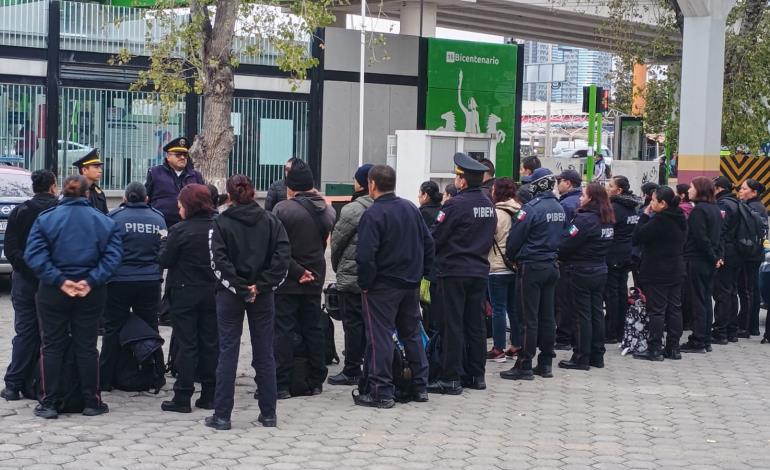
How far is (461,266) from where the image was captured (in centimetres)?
992

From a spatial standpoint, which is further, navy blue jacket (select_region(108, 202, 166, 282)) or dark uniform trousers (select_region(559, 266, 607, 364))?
dark uniform trousers (select_region(559, 266, 607, 364))

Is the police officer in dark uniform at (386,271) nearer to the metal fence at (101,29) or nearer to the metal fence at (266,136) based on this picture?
the metal fence at (101,29)

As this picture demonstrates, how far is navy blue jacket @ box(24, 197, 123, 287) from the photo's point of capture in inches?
330

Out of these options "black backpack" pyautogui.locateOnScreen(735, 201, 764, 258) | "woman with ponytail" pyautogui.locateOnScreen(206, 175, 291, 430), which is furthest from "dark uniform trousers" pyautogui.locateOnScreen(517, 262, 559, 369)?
"black backpack" pyautogui.locateOnScreen(735, 201, 764, 258)

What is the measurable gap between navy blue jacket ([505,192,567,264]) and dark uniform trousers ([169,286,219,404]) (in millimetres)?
3074

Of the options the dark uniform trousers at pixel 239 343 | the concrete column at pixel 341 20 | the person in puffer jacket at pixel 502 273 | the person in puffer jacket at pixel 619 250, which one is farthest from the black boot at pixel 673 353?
the concrete column at pixel 341 20

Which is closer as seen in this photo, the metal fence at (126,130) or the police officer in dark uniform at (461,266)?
the police officer in dark uniform at (461,266)

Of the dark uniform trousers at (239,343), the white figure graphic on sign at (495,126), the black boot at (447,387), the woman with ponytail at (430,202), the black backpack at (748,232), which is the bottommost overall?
the black boot at (447,387)

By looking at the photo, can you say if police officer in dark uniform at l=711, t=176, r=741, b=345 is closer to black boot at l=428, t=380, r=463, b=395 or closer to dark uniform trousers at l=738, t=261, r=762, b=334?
dark uniform trousers at l=738, t=261, r=762, b=334

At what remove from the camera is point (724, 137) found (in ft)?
76.9

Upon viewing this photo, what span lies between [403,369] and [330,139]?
15.2 meters

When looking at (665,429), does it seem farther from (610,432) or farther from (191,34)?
(191,34)

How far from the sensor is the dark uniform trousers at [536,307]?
35.0 feet

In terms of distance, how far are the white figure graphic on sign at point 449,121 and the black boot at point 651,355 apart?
571 inches
